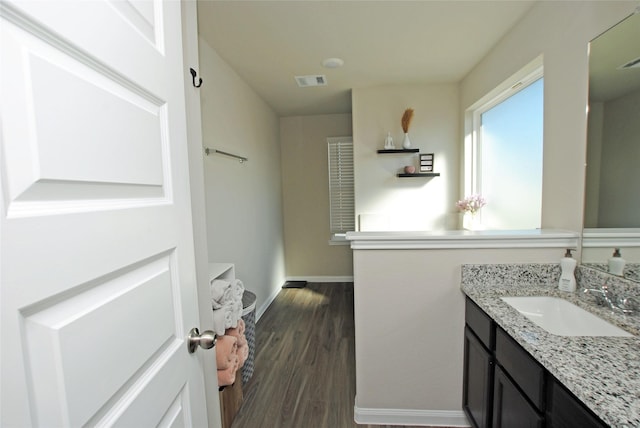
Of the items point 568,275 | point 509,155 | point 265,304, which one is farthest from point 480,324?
point 265,304

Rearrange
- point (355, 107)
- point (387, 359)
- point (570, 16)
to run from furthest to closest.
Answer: point (355, 107)
point (387, 359)
point (570, 16)

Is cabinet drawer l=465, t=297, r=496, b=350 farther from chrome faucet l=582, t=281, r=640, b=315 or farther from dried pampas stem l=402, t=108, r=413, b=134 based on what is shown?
dried pampas stem l=402, t=108, r=413, b=134

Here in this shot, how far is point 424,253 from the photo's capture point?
5.18ft

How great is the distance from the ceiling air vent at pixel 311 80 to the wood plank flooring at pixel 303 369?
100 inches

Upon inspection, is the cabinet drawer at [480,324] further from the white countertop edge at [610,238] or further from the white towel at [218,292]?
the white towel at [218,292]

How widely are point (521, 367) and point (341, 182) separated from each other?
3.39 meters

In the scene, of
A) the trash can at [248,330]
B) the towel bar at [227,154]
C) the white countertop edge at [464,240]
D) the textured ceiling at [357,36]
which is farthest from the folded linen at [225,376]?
the textured ceiling at [357,36]

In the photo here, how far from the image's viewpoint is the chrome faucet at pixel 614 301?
3.89 feet

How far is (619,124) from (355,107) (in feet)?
7.79

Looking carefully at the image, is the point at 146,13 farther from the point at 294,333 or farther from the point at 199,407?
the point at 294,333

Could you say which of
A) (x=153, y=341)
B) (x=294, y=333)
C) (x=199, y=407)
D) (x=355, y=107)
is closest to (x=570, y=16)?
(x=355, y=107)

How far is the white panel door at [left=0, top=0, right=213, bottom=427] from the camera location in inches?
15.1

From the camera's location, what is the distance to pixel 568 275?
1438 millimetres

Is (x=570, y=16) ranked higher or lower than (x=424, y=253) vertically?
higher
